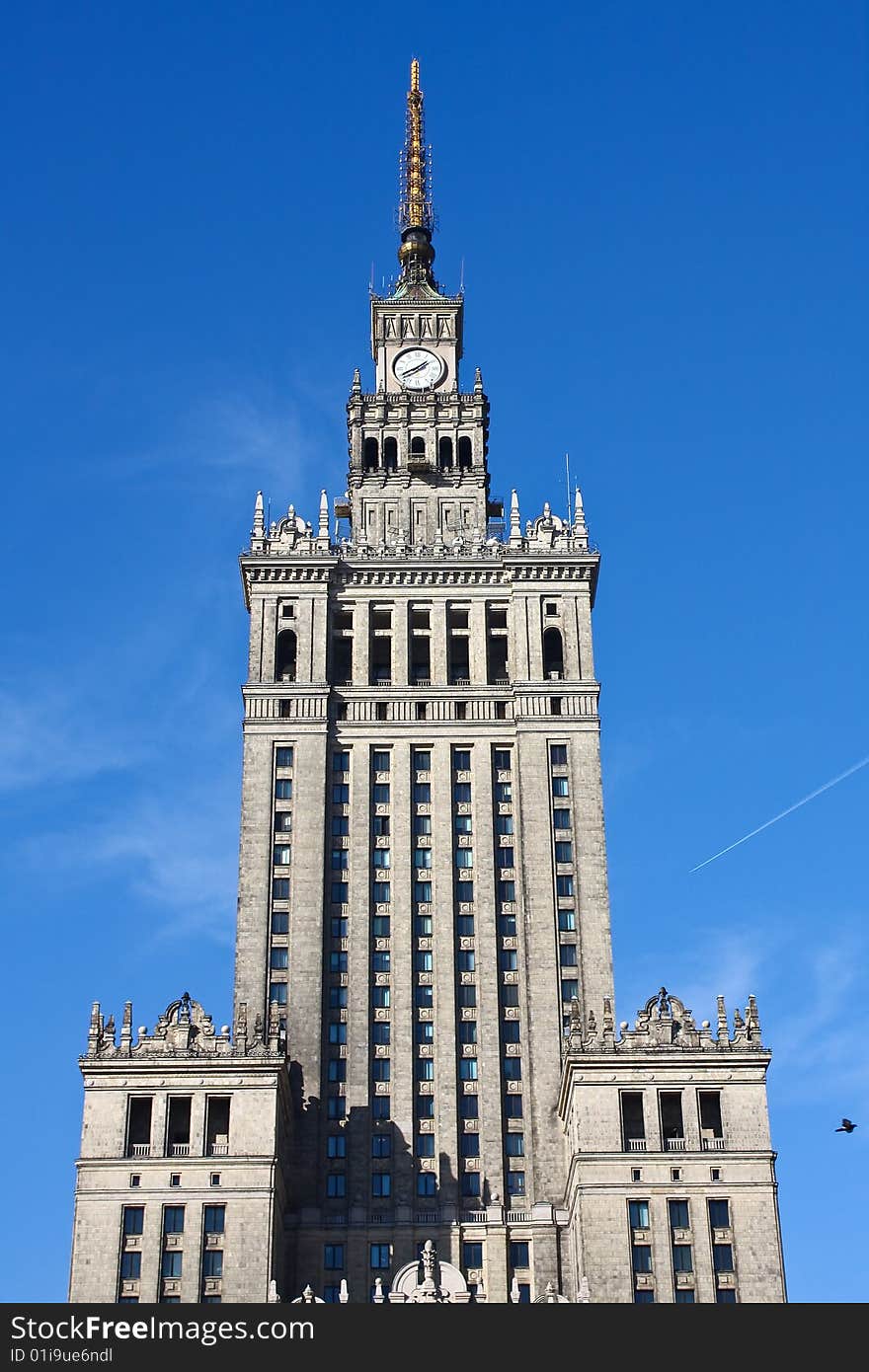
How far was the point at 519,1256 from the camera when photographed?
117188 mm

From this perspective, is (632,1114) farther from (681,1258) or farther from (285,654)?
(285,654)

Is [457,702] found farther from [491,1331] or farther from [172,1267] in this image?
[491,1331]

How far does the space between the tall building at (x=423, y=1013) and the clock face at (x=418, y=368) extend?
2.53 meters

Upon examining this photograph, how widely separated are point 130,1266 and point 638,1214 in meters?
26.7

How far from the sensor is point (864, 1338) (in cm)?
7831

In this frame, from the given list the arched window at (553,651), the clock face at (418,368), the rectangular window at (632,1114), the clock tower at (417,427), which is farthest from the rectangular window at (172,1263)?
the clock face at (418,368)

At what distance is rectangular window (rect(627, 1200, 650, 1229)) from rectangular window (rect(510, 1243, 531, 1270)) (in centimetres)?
921

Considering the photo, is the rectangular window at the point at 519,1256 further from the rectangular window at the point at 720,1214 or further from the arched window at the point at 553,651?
the arched window at the point at 553,651

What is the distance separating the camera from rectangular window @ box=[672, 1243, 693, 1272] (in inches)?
4291

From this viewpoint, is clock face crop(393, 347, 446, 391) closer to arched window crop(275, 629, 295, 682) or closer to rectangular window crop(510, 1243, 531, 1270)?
arched window crop(275, 629, 295, 682)

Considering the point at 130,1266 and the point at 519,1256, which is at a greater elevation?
the point at 519,1256

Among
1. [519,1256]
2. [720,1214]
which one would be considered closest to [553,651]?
[519,1256]

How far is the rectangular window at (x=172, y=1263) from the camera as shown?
108375 mm

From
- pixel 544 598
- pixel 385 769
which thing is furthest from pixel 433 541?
pixel 385 769
